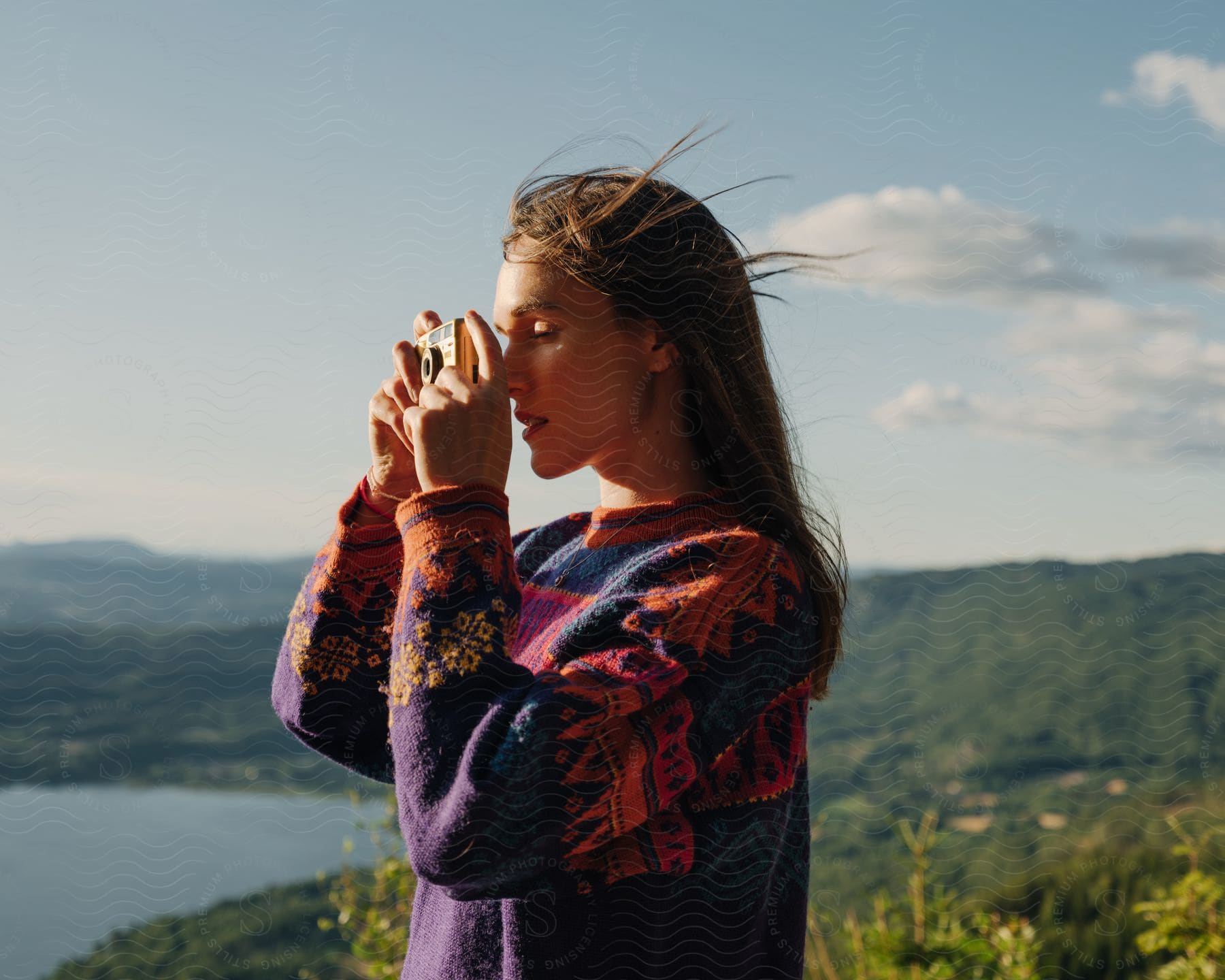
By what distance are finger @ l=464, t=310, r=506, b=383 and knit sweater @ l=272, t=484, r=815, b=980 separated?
0.11 meters

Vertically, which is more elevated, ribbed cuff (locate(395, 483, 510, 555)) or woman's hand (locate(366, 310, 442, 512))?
woman's hand (locate(366, 310, 442, 512))

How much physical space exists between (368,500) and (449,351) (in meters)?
0.23

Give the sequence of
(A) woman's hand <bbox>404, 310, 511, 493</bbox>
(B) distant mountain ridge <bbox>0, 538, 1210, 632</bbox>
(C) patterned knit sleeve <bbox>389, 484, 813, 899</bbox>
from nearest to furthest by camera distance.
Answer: (C) patterned knit sleeve <bbox>389, 484, 813, 899</bbox> < (A) woman's hand <bbox>404, 310, 511, 493</bbox> < (B) distant mountain ridge <bbox>0, 538, 1210, 632</bbox>

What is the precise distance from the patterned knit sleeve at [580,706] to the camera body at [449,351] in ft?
0.45

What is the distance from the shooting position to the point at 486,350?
110cm

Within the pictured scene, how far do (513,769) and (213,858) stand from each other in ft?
2.68

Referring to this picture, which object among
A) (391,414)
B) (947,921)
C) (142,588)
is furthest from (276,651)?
(947,921)

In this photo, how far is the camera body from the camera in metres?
1.12

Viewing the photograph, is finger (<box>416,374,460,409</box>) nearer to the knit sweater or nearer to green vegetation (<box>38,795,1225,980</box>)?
the knit sweater

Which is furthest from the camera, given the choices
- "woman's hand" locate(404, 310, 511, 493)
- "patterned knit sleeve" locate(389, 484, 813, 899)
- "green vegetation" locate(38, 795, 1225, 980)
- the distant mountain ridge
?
"green vegetation" locate(38, 795, 1225, 980)

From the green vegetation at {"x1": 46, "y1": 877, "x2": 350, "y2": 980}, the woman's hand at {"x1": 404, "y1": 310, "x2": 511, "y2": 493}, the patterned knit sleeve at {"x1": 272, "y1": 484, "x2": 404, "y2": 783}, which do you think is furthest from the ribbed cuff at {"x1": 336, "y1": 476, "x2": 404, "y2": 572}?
the green vegetation at {"x1": 46, "y1": 877, "x2": 350, "y2": 980}

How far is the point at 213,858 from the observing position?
1528 mm

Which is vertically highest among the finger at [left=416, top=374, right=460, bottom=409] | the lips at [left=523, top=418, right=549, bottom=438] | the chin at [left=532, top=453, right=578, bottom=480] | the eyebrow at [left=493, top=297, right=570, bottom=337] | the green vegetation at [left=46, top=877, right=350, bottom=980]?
the eyebrow at [left=493, top=297, right=570, bottom=337]

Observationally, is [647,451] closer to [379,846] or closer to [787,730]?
[787,730]
